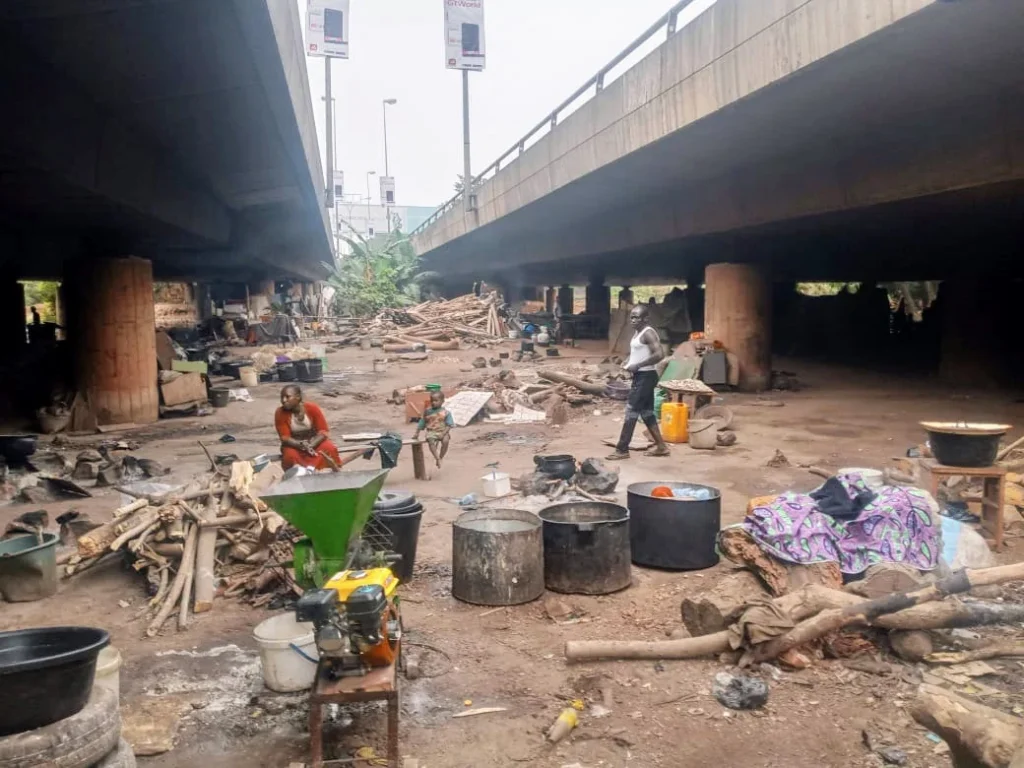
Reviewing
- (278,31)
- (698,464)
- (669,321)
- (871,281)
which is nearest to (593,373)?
(669,321)

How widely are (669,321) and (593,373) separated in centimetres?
667

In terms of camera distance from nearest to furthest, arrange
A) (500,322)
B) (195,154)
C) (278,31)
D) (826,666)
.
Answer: (826,666) < (278,31) < (195,154) < (500,322)

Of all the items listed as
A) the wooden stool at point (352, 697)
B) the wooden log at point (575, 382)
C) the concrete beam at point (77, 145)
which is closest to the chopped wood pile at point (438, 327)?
the wooden log at point (575, 382)

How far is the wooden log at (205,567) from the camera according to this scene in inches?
243


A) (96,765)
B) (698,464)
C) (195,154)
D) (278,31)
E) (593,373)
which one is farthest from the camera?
(593,373)

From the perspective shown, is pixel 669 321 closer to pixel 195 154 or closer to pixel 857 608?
pixel 195 154

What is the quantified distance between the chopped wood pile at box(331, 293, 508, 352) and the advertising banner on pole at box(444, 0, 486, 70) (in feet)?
29.6

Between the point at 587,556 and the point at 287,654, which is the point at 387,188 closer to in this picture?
the point at 587,556

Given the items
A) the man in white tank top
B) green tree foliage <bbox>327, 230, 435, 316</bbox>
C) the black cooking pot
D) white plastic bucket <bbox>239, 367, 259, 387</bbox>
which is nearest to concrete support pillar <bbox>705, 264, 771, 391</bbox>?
the man in white tank top

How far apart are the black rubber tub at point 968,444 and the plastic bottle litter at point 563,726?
4451mm

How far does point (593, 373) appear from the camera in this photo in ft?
62.4

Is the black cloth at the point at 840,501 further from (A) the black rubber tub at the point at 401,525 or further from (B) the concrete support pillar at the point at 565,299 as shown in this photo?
(B) the concrete support pillar at the point at 565,299

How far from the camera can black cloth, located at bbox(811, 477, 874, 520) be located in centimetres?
596

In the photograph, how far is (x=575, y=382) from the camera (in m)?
16.8
